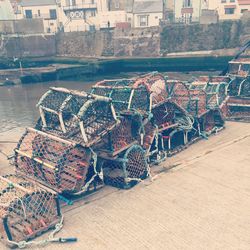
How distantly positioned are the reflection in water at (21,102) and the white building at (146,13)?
25094 mm

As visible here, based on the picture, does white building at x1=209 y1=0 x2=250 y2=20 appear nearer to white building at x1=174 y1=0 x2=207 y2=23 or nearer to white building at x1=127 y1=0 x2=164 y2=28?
white building at x1=174 y1=0 x2=207 y2=23

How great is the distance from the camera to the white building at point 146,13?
46656mm

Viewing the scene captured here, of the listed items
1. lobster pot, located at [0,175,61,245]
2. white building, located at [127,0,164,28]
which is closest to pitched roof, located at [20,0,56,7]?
white building, located at [127,0,164,28]

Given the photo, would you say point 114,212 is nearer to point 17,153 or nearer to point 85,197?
point 85,197

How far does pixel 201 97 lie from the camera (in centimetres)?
1143

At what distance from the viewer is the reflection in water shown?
1526 centimetres

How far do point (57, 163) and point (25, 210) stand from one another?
1.22 m

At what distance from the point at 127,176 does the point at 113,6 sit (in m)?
51.1

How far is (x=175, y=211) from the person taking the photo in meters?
7.05

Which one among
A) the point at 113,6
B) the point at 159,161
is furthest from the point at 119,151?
the point at 113,6

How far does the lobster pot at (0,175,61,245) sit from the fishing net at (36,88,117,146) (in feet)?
5.14

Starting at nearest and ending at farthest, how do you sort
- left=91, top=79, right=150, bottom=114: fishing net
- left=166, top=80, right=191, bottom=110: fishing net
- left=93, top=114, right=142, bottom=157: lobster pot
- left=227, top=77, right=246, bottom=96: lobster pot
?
left=93, top=114, right=142, bottom=157: lobster pot < left=91, top=79, right=150, bottom=114: fishing net < left=166, top=80, right=191, bottom=110: fishing net < left=227, top=77, right=246, bottom=96: lobster pot

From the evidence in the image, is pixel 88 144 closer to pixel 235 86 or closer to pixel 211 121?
pixel 211 121

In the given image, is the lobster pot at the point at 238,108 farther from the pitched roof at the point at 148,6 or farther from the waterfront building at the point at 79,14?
the waterfront building at the point at 79,14
